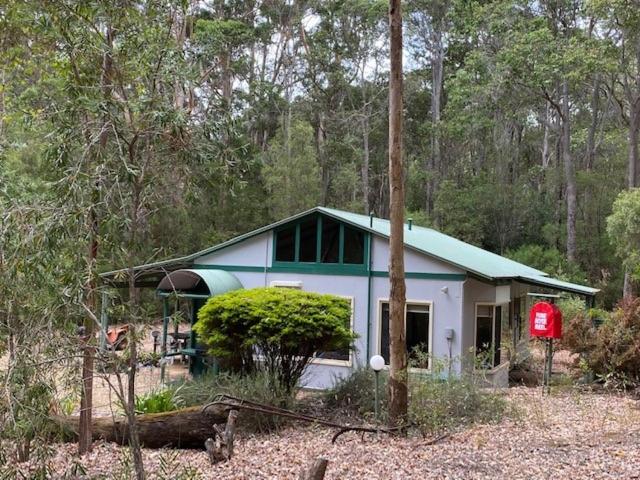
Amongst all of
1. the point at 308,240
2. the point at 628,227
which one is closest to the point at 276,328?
the point at 308,240

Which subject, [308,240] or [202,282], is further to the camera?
[202,282]

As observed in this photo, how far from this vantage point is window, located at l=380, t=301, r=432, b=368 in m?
11.2

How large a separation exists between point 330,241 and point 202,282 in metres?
2.72

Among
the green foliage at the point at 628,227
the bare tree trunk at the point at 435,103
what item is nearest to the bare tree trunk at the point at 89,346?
the green foliage at the point at 628,227

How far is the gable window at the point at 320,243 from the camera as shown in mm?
11812

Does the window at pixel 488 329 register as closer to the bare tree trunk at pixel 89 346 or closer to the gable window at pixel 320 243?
the gable window at pixel 320 243

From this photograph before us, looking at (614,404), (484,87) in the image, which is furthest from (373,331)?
(484,87)

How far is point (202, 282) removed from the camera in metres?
12.5

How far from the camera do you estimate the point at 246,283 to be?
12.6m

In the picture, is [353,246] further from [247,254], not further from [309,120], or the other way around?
[309,120]

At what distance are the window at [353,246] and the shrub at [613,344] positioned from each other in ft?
13.3

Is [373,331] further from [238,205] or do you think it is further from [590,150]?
[590,150]

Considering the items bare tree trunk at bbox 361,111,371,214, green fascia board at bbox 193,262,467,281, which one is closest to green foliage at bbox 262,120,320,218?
bare tree trunk at bbox 361,111,371,214

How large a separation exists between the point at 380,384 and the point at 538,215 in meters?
20.5
